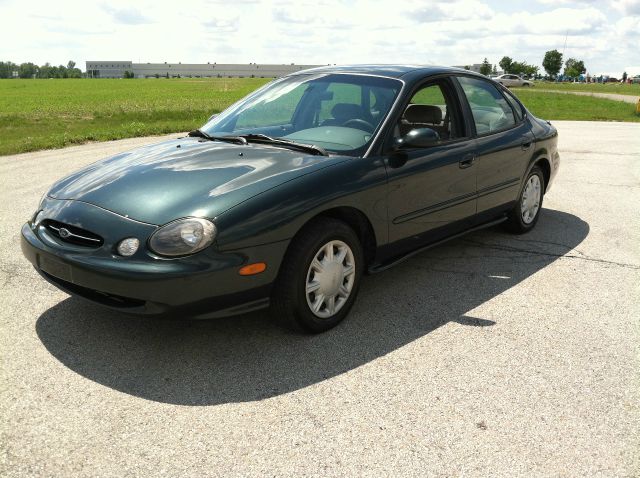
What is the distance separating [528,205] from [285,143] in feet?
9.81

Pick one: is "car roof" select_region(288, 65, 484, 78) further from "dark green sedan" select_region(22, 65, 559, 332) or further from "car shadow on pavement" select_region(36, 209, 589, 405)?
"car shadow on pavement" select_region(36, 209, 589, 405)

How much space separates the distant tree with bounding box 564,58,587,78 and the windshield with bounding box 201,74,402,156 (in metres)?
149

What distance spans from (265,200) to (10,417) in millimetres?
1638

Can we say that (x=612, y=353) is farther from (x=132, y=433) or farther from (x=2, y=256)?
(x=2, y=256)

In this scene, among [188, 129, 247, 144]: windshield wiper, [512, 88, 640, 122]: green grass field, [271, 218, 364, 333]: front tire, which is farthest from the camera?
[512, 88, 640, 122]: green grass field

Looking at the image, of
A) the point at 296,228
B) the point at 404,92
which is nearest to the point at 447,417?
the point at 296,228

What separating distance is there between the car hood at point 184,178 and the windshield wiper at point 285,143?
0.24ft

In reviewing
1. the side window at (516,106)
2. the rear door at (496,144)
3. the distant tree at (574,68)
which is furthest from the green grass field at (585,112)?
the distant tree at (574,68)

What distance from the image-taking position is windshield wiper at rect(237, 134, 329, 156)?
4285 mm

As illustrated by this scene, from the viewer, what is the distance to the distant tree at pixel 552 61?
428 ft

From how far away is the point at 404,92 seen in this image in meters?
4.70

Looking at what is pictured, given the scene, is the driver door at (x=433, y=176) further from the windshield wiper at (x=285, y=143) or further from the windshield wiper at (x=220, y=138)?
the windshield wiper at (x=220, y=138)

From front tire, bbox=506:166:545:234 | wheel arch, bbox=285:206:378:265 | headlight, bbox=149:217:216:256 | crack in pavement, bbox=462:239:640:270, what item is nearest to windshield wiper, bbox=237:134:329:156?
wheel arch, bbox=285:206:378:265

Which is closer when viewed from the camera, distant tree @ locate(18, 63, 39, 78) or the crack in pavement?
the crack in pavement
